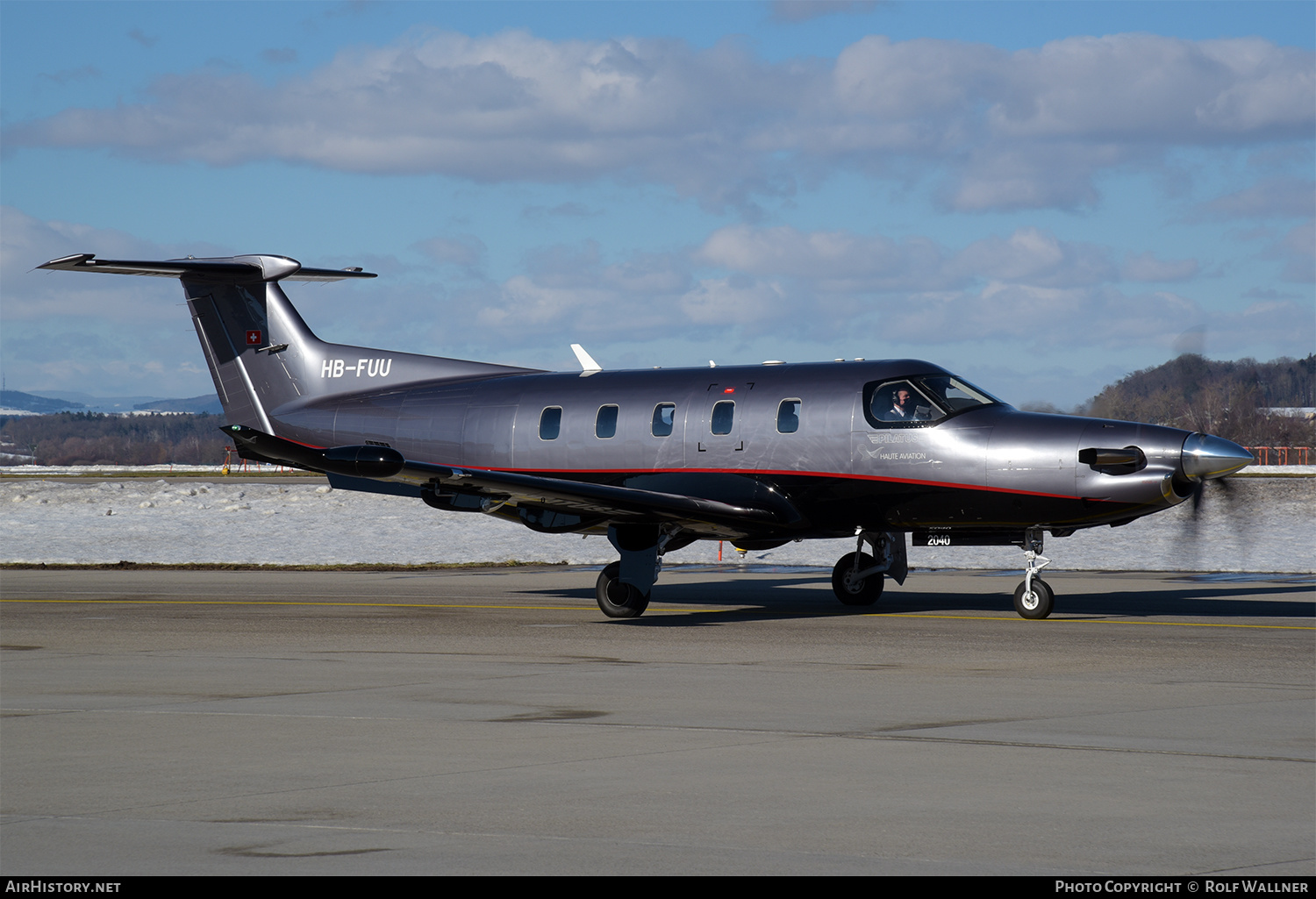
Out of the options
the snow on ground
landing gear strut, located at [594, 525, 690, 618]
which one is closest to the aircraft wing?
landing gear strut, located at [594, 525, 690, 618]

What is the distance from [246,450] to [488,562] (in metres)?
9.53

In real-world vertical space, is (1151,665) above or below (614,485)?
below

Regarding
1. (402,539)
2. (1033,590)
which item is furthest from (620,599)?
(402,539)

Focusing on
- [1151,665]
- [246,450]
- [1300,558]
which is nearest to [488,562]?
[246,450]

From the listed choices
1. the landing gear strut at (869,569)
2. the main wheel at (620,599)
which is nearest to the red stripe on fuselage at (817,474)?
the landing gear strut at (869,569)

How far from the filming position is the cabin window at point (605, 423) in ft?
66.7

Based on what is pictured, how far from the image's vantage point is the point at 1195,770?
7.72 meters

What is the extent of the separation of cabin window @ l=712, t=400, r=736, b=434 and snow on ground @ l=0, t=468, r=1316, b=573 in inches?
379

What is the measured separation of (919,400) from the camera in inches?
710

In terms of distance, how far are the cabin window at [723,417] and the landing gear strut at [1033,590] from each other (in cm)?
433

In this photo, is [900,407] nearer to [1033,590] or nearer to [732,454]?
[732,454]

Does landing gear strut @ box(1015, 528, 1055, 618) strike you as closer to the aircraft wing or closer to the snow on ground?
the aircraft wing

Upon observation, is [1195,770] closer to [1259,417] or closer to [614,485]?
[614,485]

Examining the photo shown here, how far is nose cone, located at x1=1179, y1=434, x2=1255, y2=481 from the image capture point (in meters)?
16.0
